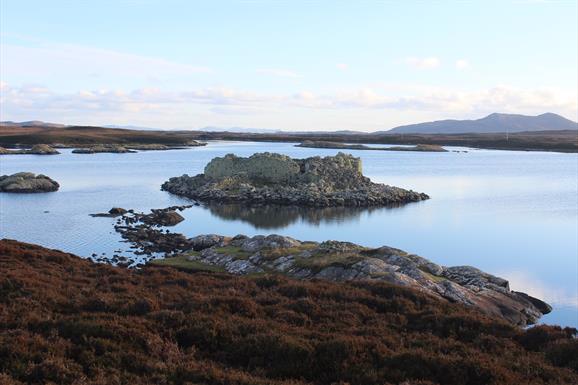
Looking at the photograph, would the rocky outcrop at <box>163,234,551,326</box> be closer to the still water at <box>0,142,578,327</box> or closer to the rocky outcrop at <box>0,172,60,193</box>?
the still water at <box>0,142,578,327</box>

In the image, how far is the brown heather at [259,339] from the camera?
1063cm

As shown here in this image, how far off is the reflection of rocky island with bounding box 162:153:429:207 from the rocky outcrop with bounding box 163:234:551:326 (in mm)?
31866

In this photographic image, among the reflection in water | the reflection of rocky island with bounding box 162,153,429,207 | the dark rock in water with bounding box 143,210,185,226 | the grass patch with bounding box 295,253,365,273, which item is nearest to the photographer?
the grass patch with bounding box 295,253,365,273

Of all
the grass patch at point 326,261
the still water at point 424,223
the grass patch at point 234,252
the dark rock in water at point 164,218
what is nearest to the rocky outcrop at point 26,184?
the still water at point 424,223

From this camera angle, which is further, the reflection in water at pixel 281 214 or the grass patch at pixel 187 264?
the reflection in water at pixel 281 214

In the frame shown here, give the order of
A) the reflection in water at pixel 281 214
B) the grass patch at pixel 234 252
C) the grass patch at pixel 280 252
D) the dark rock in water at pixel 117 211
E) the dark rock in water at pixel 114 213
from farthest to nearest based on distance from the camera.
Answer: the dark rock in water at pixel 117 211 → the dark rock in water at pixel 114 213 → the reflection in water at pixel 281 214 → the grass patch at pixel 234 252 → the grass patch at pixel 280 252

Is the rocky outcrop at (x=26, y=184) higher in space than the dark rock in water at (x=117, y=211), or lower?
higher

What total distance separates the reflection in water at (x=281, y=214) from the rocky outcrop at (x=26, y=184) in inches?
1021

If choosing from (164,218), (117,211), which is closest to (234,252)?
(164,218)

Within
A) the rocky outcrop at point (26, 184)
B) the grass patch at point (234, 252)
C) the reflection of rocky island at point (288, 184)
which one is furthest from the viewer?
the rocky outcrop at point (26, 184)

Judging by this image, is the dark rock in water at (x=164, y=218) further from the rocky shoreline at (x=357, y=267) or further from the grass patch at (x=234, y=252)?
the grass patch at (x=234, y=252)

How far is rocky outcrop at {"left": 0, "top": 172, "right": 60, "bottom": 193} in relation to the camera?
71.4 metres

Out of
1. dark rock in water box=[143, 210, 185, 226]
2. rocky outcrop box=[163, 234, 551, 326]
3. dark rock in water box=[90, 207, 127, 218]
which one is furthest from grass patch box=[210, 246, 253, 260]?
Result: dark rock in water box=[90, 207, 127, 218]

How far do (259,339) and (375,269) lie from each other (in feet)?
41.9
